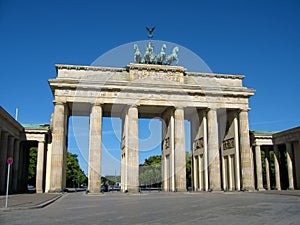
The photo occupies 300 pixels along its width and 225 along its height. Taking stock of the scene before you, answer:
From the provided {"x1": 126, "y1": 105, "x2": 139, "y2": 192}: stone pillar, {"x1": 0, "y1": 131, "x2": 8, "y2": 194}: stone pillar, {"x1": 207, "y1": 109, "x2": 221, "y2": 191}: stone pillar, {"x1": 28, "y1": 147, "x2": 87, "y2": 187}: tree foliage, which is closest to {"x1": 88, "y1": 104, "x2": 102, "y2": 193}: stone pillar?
{"x1": 126, "y1": 105, "x2": 139, "y2": 192}: stone pillar

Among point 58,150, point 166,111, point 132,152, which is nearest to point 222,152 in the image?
point 166,111

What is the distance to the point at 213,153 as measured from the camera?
46219mm

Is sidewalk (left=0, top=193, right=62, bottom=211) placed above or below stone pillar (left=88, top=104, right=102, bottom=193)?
below

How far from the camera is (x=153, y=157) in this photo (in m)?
107

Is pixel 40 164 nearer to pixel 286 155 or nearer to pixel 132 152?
pixel 132 152

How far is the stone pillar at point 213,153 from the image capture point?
4550 centimetres

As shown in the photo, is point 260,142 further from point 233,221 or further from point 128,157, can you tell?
point 233,221

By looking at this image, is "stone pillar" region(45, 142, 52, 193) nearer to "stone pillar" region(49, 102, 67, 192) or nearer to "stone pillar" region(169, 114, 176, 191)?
"stone pillar" region(49, 102, 67, 192)

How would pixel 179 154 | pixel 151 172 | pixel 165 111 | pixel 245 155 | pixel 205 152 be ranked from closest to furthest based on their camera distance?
pixel 179 154
pixel 245 155
pixel 205 152
pixel 165 111
pixel 151 172

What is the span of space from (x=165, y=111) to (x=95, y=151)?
535 inches

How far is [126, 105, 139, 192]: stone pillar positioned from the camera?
4312 centimetres

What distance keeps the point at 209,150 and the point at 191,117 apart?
944cm

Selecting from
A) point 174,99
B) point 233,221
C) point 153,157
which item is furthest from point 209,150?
point 153,157

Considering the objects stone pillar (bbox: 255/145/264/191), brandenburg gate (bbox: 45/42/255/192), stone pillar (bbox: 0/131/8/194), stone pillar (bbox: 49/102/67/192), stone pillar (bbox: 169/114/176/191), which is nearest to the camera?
stone pillar (bbox: 0/131/8/194)
